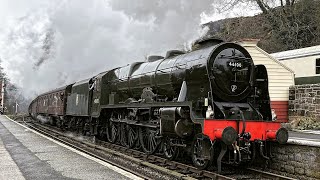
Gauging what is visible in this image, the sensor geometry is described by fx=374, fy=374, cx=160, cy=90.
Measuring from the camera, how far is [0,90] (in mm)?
67250

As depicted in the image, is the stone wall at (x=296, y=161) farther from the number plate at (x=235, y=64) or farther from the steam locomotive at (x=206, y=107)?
the number plate at (x=235, y=64)

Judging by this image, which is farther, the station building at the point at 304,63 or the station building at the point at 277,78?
the station building at the point at 277,78

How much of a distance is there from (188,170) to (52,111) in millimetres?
17075

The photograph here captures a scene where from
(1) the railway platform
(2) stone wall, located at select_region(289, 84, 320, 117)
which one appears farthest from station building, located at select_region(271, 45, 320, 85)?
(1) the railway platform

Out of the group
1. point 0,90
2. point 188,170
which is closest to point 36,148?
point 188,170

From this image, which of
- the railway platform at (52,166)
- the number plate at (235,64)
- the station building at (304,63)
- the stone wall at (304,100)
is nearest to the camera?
the railway platform at (52,166)

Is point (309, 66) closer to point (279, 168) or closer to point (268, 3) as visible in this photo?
point (279, 168)

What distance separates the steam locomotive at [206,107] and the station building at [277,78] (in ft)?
28.2

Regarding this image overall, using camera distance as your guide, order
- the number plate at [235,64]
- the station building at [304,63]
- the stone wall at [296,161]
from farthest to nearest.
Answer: the station building at [304,63] → the number plate at [235,64] → the stone wall at [296,161]

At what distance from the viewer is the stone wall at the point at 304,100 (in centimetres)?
1716

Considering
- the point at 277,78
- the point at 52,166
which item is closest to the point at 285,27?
the point at 277,78

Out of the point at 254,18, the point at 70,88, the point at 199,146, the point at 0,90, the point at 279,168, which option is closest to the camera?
the point at 199,146

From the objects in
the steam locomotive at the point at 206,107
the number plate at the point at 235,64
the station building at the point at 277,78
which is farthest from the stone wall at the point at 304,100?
the number plate at the point at 235,64

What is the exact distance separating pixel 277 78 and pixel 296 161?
1131 cm
